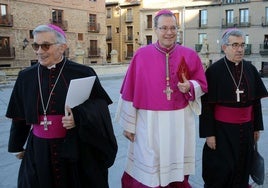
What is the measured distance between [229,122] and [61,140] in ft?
5.30

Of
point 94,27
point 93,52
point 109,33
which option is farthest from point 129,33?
point 93,52

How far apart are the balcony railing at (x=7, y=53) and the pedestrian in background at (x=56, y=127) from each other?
2567cm

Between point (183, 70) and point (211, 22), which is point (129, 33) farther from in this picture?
point (183, 70)

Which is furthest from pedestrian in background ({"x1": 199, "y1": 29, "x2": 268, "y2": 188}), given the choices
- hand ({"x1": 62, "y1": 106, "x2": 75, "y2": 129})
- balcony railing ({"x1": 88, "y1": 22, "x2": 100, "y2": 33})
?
balcony railing ({"x1": 88, "y1": 22, "x2": 100, "y2": 33})

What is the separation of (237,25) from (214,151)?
109 feet

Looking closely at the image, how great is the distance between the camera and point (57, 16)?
30609 millimetres

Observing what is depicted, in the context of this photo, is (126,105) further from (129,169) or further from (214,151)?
(214,151)

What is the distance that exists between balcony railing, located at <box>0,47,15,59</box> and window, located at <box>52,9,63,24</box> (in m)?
5.41

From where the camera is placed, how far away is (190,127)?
10.1ft

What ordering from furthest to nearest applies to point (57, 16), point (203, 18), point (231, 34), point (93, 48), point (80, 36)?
point (203, 18)
point (93, 48)
point (80, 36)
point (57, 16)
point (231, 34)

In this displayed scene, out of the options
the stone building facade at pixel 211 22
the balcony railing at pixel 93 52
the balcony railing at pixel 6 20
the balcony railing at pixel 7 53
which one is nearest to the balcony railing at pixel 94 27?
the balcony railing at pixel 93 52

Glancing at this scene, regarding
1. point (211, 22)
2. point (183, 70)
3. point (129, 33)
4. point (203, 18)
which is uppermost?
point (203, 18)

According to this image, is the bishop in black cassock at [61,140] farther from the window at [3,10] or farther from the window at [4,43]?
the window at [3,10]

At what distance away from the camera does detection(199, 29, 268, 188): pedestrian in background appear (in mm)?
3162
